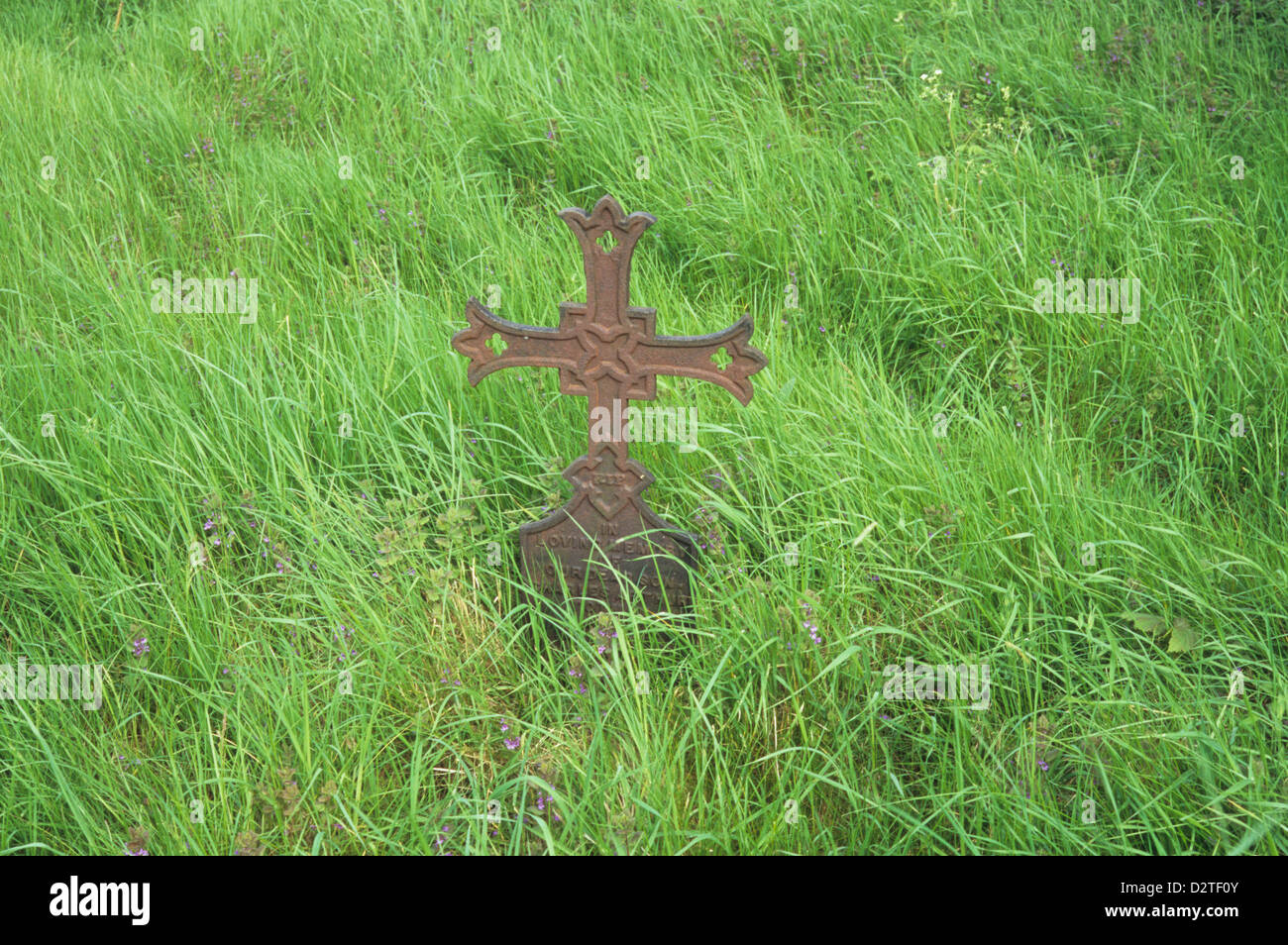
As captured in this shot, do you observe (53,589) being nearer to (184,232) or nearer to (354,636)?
(354,636)

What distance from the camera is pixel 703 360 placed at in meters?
2.78

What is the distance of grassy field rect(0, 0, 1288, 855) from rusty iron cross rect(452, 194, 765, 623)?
Result: 5.1 inches

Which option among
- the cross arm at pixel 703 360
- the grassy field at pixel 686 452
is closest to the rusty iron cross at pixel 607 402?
the cross arm at pixel 703 360

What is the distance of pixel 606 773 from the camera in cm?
235

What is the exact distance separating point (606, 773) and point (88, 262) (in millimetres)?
2905

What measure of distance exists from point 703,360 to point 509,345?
52cm

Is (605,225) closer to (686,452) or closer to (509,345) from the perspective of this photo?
(509,345)

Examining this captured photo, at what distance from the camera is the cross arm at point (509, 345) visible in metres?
2.82

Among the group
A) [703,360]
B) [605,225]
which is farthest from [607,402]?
[605,225]

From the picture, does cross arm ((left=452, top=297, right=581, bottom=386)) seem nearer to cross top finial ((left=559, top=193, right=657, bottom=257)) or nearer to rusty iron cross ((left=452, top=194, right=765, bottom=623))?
rusty iron cross ((left=452, top=194, right=765, bottom=623))

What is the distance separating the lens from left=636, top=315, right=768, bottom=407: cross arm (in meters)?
2.75

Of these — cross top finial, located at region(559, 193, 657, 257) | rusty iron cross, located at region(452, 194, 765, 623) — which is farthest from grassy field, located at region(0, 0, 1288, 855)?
cross top finial, located at region(559, 193, 657, 257)

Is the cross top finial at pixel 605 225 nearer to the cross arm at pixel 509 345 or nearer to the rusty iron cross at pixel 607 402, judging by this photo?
the rusty iron cross at pixel 607 402

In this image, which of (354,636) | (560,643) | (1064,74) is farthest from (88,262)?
(1064,74)
